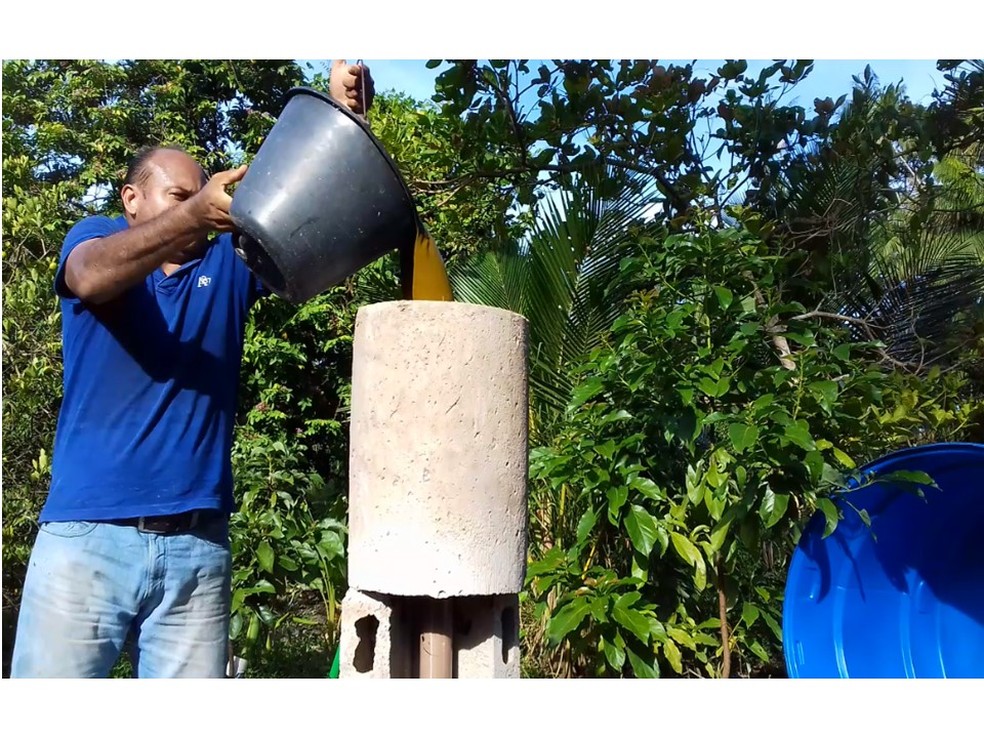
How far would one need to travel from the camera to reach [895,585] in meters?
3.84

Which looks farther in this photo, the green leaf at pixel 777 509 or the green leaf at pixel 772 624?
the green leaf at pixel 772 624

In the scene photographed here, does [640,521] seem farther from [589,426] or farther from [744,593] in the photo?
[744,593]

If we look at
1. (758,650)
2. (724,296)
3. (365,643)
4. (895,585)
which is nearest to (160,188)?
(365,643)

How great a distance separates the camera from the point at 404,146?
6262mm

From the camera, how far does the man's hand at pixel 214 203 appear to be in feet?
7.00

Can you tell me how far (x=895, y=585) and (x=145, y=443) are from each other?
313 centimetres

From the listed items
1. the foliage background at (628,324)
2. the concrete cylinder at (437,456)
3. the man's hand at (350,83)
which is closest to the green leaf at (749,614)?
the foliage background at (628,324)

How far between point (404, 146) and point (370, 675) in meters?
4.50

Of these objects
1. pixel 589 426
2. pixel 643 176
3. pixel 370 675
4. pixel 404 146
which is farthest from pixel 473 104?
pixel 370 675

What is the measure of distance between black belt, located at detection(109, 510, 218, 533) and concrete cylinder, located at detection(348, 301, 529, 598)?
422 mm

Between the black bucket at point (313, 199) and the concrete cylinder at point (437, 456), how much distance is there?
0.85 ft

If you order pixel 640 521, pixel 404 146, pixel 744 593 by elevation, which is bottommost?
pixel 744 593

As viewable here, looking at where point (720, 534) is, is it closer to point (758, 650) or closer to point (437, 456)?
point (758, 650)

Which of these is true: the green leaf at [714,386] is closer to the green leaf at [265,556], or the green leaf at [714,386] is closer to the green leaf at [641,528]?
the green leaf at [641,528]
